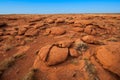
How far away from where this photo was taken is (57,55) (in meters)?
6.47

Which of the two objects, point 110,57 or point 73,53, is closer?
point 110,57

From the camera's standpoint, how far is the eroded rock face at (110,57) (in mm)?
5373

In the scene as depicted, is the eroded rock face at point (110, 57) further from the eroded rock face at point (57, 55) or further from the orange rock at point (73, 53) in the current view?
the eroded rock face at point (57, 55)

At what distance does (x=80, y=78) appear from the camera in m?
5.34

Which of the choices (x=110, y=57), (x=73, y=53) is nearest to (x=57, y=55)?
(x=73, y=53)

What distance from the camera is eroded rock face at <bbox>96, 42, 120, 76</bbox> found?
537 cm

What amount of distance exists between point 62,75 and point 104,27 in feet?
28.3

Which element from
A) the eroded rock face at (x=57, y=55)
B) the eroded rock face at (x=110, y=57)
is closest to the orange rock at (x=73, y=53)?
the eroded rock face at (x=57, y=55)

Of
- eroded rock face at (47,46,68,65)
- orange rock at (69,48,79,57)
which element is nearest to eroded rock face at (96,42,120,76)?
orange rock at (69,48,79,57)

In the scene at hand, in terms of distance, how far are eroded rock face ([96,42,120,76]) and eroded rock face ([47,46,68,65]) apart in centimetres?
187

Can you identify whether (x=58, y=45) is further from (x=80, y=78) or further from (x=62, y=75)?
(x=80, y=78)

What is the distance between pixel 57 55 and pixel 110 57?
284cm

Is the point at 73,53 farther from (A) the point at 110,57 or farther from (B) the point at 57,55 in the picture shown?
(A) the point at 110,57

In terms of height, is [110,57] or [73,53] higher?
[110,57]
